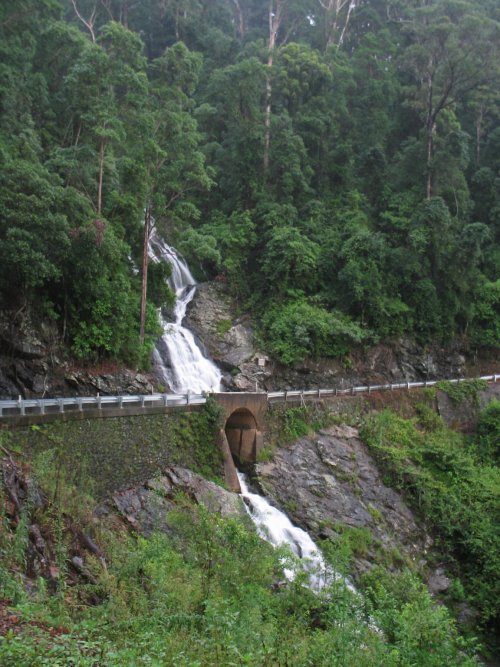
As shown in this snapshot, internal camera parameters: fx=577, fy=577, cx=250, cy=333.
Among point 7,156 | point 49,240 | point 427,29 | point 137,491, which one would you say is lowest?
point 137,491

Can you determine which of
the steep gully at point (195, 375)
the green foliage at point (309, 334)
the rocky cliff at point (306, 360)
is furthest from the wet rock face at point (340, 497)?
the green foliage at point (309, 334)

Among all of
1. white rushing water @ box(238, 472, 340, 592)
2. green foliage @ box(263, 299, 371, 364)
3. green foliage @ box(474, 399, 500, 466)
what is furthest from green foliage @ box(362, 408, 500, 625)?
white rushing water @ box(238, 472, 340, 592)

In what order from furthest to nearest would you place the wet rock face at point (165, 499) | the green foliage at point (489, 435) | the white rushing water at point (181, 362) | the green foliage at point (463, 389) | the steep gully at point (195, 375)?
the green foliage at point (463, 389) < the green foliage at point (489, 435) < the white rushing water at point (181, 362) < the steep gully at point (195, 375) < the wet rock face at point (165, 499)

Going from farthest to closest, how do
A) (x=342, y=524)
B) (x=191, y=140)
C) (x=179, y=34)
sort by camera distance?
(x=179, y=34), (x=191, y=140), (x=342, y=524)

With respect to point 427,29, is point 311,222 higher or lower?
lower

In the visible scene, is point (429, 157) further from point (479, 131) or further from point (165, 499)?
point (165, 499)

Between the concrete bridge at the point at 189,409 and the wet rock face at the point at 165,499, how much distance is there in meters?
1.73

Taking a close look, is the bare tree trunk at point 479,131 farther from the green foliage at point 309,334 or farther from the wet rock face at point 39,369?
the wet rock face at point 39,369

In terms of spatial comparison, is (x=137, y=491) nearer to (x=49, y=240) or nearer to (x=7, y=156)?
(x=49, y=240)

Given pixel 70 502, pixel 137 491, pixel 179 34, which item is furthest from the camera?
pixel 179 34

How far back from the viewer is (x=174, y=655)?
24.7ft

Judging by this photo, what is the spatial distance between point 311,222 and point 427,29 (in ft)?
46.1

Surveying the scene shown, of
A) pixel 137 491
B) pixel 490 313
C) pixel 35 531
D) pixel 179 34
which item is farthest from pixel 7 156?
pixel 179 34

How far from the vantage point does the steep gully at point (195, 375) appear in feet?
57.0
